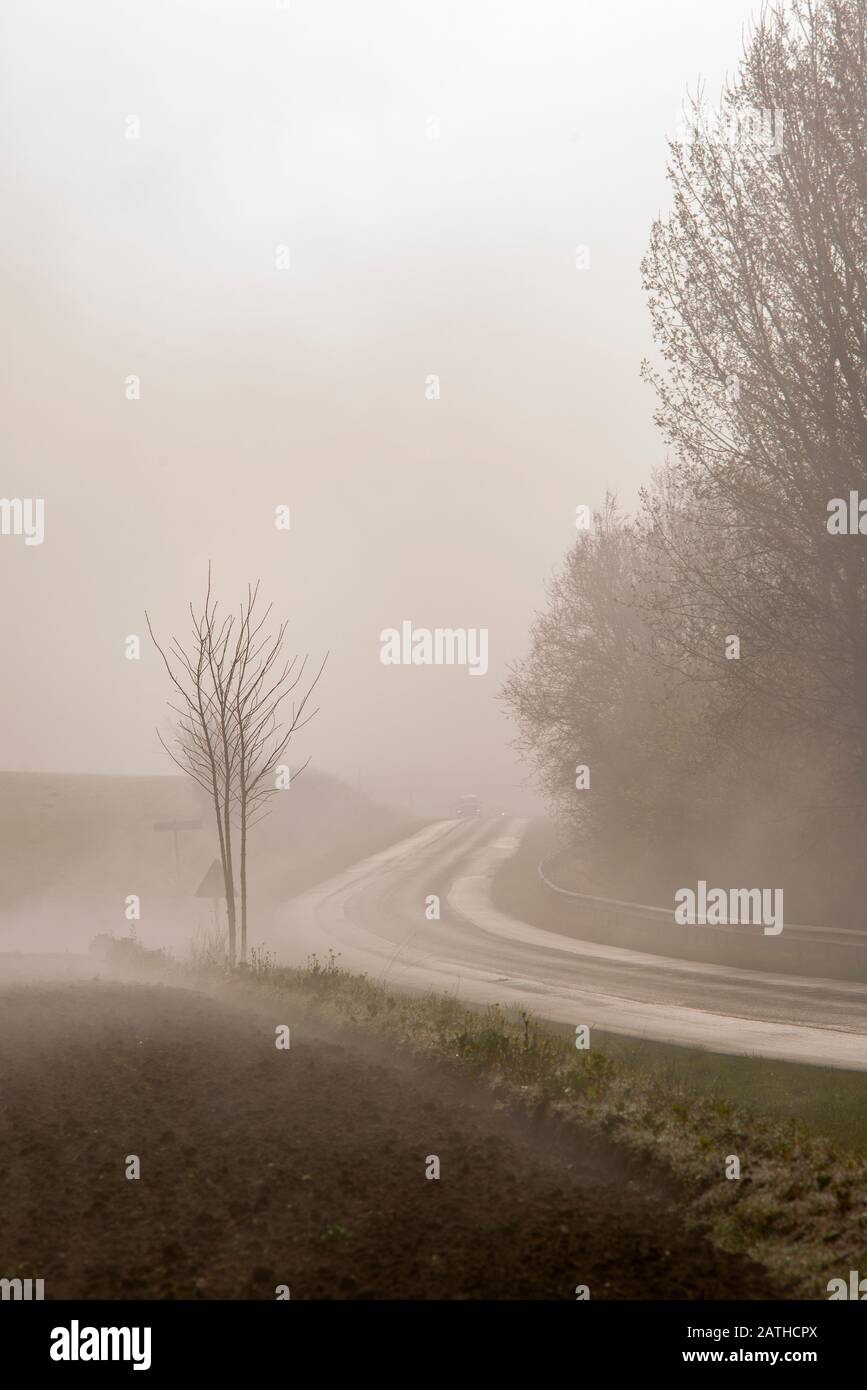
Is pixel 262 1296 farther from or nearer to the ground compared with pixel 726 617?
nearer to the ground

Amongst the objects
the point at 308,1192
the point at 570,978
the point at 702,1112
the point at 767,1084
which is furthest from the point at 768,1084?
the point at 570,978

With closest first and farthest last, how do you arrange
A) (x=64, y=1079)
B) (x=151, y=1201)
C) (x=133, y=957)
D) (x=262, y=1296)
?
(x=262, y=1296)
(x=151, y=1201)
(x=64, y=1079)
(x=133, y=957)

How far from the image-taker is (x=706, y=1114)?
25.7 ft

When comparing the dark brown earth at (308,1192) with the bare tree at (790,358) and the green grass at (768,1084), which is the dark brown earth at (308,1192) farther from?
the bare tree at (790,358)

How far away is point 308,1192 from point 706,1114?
9.94ft

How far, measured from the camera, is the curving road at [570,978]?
44.1ft

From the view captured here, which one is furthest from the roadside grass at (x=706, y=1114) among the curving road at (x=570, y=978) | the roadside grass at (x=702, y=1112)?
the curving road at (x=570, y=978)

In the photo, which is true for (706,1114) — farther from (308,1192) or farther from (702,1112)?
(308,1192)

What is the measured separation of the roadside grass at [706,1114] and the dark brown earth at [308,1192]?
207 millimetres

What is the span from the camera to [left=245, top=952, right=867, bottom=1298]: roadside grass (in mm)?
5629

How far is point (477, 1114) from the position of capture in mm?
8031


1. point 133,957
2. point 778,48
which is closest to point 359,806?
point 133,957
